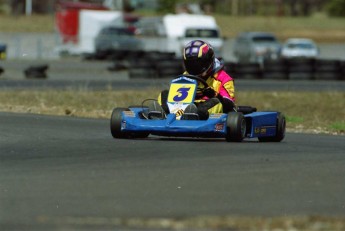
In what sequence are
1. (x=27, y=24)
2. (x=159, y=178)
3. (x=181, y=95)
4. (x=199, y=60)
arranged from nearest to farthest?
(x=159, y=178)
(x=181, y=95)
(x=199, y=60)
(x=27, y=24)

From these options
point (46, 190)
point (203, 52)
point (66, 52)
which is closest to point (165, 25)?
point (66, 52)

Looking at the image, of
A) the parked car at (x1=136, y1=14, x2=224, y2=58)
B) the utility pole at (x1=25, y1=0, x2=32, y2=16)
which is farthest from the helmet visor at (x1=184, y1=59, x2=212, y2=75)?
the utility pole at (x1=25, y1=0, x2=32, y2=16)

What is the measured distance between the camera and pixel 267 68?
37.8 metres

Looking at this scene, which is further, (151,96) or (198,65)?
(151,96)

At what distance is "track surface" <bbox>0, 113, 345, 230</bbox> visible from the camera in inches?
321

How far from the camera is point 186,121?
12.9 meters

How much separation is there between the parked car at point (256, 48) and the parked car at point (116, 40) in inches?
190

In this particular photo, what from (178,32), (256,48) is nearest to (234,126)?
(256,48)

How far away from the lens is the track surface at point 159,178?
816 cm

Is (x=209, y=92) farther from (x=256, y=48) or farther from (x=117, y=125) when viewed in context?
(x=256, y=48)

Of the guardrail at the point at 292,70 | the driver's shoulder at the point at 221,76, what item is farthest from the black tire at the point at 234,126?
the guardrail at the point at 292,70

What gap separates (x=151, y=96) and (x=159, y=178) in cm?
1577

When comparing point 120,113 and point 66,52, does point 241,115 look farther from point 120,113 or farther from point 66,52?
point 66,52

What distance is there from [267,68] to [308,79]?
148 centimetres
